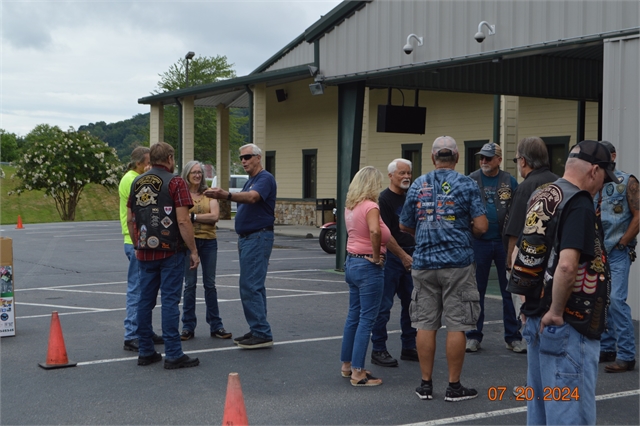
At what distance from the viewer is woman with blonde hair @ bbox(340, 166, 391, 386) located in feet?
21.7

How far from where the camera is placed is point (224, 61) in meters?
62.7

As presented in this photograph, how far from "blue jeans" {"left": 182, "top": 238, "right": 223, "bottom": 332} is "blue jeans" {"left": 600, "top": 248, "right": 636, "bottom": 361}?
13.2 ft

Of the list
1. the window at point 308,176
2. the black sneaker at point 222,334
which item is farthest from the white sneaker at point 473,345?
the window at point 308,176

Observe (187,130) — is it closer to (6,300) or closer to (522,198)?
(6,300)

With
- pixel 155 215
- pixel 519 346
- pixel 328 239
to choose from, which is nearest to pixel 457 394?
pixel 519 346

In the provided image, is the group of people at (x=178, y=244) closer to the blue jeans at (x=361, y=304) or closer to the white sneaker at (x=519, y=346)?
the blue jeans at (x=361, y=304)

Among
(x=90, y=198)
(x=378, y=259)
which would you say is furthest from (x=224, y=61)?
(x=378, y=259)

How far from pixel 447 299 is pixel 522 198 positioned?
1.27m

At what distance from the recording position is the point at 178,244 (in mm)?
7348

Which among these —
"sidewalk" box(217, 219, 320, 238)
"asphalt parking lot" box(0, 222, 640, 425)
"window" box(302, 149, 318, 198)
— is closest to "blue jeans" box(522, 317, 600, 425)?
Answer: "asphalt parking lot" box(0, 222, 640, 425)

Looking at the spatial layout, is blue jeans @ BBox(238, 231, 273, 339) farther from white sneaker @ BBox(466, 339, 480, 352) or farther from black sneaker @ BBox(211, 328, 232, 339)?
white sneaker @ BBox(466, 339, 480, 352)

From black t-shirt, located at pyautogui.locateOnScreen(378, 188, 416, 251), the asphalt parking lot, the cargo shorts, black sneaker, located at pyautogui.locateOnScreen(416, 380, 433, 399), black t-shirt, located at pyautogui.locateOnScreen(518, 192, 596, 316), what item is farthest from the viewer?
black t-shirt, located at pyautogui.locateOnScreen(378, 188, 416, 251)

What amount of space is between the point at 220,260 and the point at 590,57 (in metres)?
8.93

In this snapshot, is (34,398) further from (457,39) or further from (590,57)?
(590,57)
